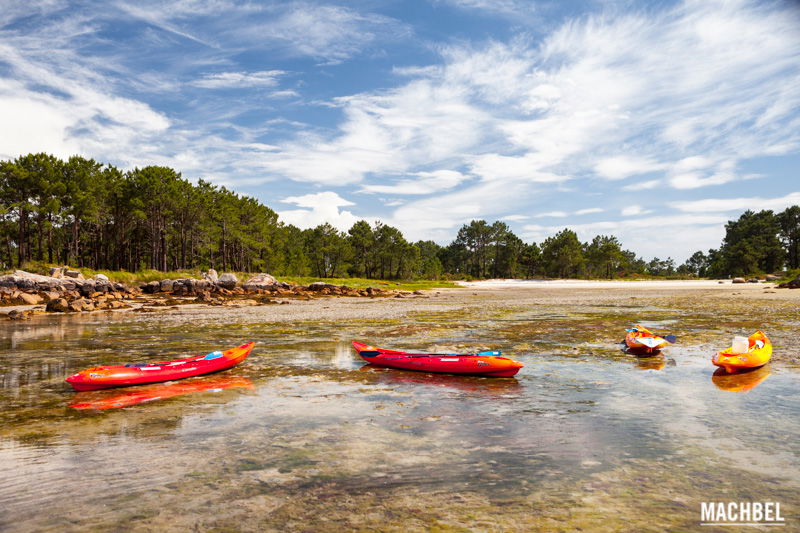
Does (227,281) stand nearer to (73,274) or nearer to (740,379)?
(73,274)

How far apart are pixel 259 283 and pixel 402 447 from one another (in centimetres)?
6044

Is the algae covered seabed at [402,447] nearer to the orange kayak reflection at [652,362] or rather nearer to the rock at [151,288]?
the orange kayak reflection at [652,362]

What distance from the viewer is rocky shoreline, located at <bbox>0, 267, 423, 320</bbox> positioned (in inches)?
1451

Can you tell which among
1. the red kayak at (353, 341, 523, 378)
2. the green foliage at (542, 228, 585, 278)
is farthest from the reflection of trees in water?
the green foliage at (542, 228, 585, 278)

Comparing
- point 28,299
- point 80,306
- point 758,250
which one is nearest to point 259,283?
point 28,299

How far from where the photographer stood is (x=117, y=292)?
4769 cm

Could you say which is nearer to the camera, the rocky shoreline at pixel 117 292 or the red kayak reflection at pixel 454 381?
the red kayak reflection at pixel 454 381

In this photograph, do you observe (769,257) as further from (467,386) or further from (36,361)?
(36,361)

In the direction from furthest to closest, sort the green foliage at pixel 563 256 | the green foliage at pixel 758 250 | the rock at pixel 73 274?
1. the green foliage at pixel 563 256
2. the green foliage at pixel 758 250
3. the rock at pixel 73 274

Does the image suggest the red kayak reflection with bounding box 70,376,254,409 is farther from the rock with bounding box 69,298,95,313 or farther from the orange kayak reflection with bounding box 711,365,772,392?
the rock with bounding box 69,298,95,313

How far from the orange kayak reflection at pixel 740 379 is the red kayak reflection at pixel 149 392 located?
11770mm

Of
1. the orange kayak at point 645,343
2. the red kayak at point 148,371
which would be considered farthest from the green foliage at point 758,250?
the red kayak at point 148,371

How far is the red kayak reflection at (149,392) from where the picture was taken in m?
10.2

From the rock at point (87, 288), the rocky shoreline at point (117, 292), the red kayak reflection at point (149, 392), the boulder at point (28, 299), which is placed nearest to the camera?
the red kayak reflection at point (149, 392)
